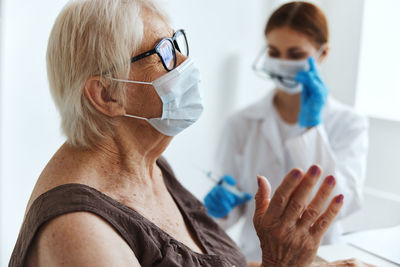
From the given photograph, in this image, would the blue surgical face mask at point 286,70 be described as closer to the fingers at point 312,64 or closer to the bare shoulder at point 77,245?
the fingers at point 312,64

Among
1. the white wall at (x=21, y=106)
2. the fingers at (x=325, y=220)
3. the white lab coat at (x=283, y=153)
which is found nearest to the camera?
the fingers at (x=325, y=220)

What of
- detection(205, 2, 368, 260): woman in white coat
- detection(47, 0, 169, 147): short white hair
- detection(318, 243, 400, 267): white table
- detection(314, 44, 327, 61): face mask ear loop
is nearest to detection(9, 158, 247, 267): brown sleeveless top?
detection(47, 0, 169, 147): short white hair

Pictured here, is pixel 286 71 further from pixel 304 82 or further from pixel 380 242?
pixel 380 242

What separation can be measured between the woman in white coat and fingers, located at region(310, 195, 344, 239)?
0.82 metres

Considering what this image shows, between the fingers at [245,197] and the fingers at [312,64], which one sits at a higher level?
the fingers at [312,64]

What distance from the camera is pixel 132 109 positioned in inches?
38.2

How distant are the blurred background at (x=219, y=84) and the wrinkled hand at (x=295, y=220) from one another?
98 centimetres

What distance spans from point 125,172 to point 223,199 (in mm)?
813

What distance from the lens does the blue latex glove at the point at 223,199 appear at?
1713 millimetres

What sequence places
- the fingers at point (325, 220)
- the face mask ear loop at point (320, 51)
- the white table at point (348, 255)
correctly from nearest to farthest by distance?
the fingers at point (325, 220), the white table at point (348, 255), the face mask ear loop at point (320, 51)

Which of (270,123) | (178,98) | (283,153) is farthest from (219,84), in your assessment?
(178,98)

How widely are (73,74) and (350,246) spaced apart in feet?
3.07

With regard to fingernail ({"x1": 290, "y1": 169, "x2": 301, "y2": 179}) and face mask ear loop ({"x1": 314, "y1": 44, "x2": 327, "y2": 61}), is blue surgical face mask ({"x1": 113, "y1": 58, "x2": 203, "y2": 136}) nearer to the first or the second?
fingernail ({"x1": 290, "y1": 169, "x2": 301, "y2": 179})

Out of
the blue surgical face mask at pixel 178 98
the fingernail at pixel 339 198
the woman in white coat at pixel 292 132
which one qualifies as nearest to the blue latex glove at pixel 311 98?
the woman in white coat at pixel 292 132
